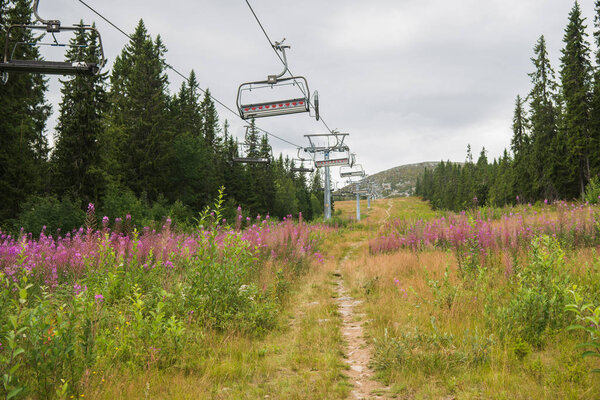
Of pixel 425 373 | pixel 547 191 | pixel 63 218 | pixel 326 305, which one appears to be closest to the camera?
pixel 425 373

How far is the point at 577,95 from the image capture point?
3350 centimetres

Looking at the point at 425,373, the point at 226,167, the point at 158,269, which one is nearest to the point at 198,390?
the point at 425,373

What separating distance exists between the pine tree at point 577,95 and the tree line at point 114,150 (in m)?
33.6

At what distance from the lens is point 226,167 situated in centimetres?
5059

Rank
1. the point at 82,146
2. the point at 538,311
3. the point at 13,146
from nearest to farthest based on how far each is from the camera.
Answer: the point at 538,311, the point at 13,146, the point at 82,146

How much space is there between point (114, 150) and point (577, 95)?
159ft

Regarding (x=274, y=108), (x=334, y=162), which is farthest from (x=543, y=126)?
(x=274, y=108)

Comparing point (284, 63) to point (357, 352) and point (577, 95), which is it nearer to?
point (357, 352)

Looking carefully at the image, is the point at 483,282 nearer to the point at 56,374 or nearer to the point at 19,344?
the point at 56,374

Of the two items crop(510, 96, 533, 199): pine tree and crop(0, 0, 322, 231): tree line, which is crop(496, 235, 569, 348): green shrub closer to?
crop(0, 0, 322, 231): tree line

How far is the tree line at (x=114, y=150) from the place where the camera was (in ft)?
72.2

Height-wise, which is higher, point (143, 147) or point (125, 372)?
point (143, 147)

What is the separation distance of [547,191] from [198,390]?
1935 inches

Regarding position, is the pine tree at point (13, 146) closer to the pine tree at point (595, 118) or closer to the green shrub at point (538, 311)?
the green shrub at point (538, 311)
